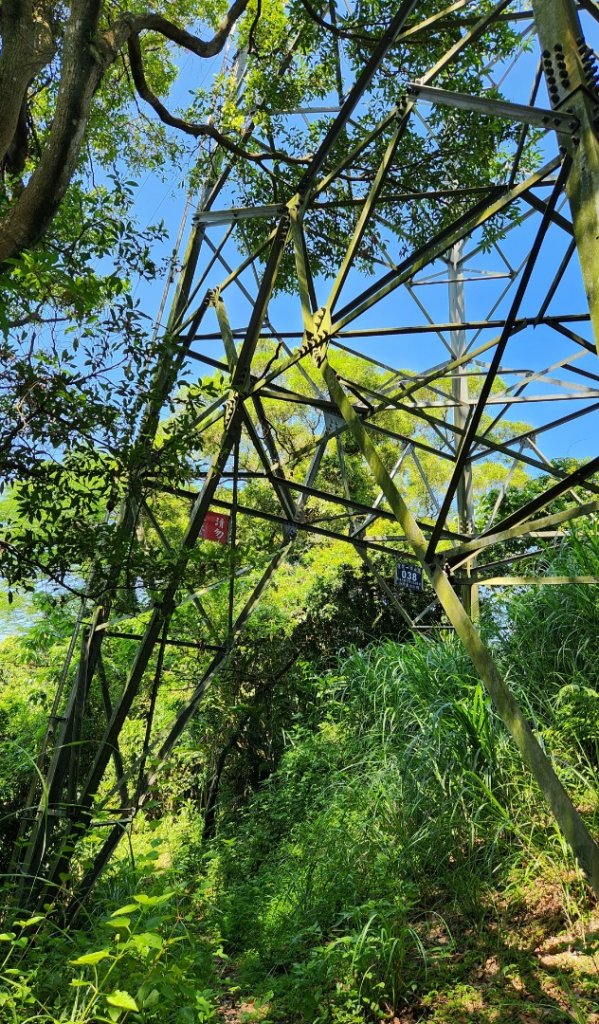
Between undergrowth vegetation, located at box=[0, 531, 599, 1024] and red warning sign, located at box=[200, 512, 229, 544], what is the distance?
205 cm

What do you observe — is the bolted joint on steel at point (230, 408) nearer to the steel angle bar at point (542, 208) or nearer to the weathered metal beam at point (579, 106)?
the steel angle bar at point (542, 208)

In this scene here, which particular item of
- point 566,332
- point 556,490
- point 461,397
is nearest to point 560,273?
point 566,332

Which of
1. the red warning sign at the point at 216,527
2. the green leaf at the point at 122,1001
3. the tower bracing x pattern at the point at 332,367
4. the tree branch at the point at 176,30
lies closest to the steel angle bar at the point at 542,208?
the tower bracing x pattern at the point at 332,367

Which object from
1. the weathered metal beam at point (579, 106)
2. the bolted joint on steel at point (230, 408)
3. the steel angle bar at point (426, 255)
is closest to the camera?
the weathered metal beam at point (579, 106)

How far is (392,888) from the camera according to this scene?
14.8ft

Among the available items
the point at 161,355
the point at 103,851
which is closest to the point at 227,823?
the point at 103,851

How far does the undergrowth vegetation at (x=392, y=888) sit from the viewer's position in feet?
10.6

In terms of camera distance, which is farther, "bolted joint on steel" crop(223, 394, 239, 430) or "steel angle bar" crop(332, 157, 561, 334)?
"bolted joint on steel" crop(223, 394, 239, 430)

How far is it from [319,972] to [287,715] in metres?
4.80

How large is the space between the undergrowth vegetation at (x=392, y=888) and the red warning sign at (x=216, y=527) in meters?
2.05

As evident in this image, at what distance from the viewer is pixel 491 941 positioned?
4.07 meters

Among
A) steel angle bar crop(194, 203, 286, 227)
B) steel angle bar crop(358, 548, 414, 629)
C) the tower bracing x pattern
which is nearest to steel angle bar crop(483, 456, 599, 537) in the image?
the tower bracing x pattern

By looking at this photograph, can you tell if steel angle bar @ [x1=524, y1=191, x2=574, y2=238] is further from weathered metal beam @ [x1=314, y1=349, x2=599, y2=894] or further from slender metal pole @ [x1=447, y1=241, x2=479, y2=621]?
slender metal pole @ [x1=447, y1=241, x2=479, y2=621]

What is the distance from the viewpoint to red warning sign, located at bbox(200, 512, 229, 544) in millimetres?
5620
